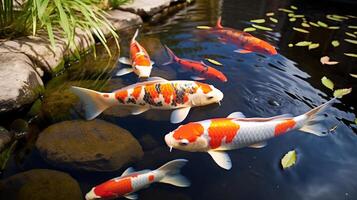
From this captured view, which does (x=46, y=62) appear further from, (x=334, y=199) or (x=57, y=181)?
(x=334, y=199)

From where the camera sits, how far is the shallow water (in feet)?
8.51

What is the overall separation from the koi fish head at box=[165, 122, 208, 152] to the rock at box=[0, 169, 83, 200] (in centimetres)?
81

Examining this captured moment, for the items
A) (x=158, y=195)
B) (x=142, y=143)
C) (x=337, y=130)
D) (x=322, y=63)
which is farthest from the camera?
(x=322, y=63)

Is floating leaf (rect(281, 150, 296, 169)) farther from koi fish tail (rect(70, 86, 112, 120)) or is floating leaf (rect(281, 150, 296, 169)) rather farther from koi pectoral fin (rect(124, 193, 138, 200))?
koi fish tail (rect(70, 86, 112, 120))

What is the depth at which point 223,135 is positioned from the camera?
2.69 m

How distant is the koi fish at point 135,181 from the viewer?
2.24m

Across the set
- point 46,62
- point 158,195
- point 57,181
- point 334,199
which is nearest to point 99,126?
point 57,181

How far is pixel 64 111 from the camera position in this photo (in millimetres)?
3326

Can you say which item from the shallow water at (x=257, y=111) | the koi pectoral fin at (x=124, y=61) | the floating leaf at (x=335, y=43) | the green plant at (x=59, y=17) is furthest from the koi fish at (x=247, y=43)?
the green plant at (x=59, y=17)

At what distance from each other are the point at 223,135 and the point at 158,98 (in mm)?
835

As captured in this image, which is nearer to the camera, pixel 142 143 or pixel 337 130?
pixel 142 143

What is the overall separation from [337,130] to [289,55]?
209 cm

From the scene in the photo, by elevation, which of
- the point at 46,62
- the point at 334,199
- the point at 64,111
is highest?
the point at 46,62

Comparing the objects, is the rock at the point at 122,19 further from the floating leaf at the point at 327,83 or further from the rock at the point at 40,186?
the rock at the point at 40,186
